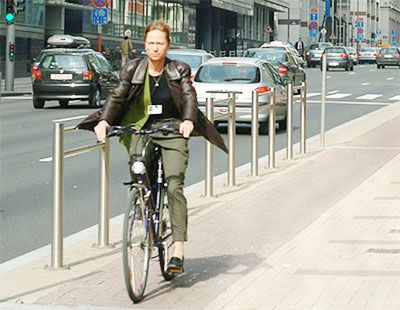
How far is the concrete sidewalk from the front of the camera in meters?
7.77

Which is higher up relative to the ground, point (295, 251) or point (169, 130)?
point (169, 130)

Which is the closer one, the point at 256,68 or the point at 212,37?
the point at 256,68

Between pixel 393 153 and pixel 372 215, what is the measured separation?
302 inches

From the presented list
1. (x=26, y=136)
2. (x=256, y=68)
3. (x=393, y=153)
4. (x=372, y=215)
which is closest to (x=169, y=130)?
(x=372, y=215)

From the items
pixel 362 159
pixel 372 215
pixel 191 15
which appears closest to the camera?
pixel 372 215

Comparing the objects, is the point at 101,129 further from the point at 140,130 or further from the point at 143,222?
the point at 143,222

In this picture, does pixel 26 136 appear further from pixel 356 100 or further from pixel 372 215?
pixel 356 100

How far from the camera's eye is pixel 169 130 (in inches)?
312

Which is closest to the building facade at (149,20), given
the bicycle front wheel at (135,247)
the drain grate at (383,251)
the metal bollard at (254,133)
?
the metal bollard at (254,133)

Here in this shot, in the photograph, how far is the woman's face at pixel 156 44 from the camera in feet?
26.3

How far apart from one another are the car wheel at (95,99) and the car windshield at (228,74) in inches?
284

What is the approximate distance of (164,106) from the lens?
8.09 meters

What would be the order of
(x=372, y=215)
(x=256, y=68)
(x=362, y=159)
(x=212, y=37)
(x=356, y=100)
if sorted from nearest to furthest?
1. (x=372, y=215)
2. (x=362, y=159)
3. (x=256, y=68)
4. (x=356, y=100)
5. (x=212, y=37)

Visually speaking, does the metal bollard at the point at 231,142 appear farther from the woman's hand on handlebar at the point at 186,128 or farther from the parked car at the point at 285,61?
the parked car at the point at 285,61
